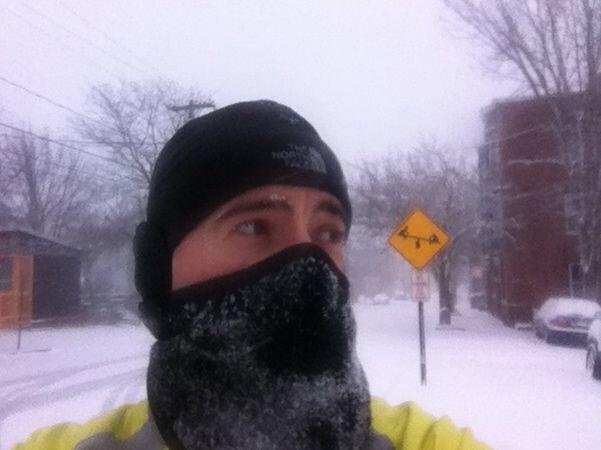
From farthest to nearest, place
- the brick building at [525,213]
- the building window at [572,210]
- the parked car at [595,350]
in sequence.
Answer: the brick building at [525,213] → the building window at [572,210] → the parked car at [595,350]

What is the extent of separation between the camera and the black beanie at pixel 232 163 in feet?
3.88

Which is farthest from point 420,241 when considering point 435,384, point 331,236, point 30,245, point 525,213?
point 525,213

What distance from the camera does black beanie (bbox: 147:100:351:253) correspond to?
118 centimetres

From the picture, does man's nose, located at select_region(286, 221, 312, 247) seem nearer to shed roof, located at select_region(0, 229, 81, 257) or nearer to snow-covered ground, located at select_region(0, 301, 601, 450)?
snow-covered ground, located at select_region(0, 301, 601, 450)

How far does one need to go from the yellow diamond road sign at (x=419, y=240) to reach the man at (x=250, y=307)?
4359 millimetres

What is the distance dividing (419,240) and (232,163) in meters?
4.72

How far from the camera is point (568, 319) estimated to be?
12719 mm

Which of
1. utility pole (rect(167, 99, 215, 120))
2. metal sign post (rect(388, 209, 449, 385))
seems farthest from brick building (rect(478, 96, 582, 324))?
utility pole (rect(167, 99, 215, 120))

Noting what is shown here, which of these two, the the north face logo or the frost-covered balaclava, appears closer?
the frost-covered balaclava

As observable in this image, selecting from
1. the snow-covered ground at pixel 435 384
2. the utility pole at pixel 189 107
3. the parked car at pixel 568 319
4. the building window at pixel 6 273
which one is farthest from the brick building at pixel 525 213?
the utility pole at pixel 189 107

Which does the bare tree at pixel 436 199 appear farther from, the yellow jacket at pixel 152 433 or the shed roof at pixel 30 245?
the shed roof at pixel 30 245

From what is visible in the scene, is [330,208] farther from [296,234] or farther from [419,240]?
[419,240]

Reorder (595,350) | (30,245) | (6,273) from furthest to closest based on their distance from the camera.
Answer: (30,245) < (6,273) < (595,350)

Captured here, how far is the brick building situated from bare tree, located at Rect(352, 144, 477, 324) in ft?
7.57
